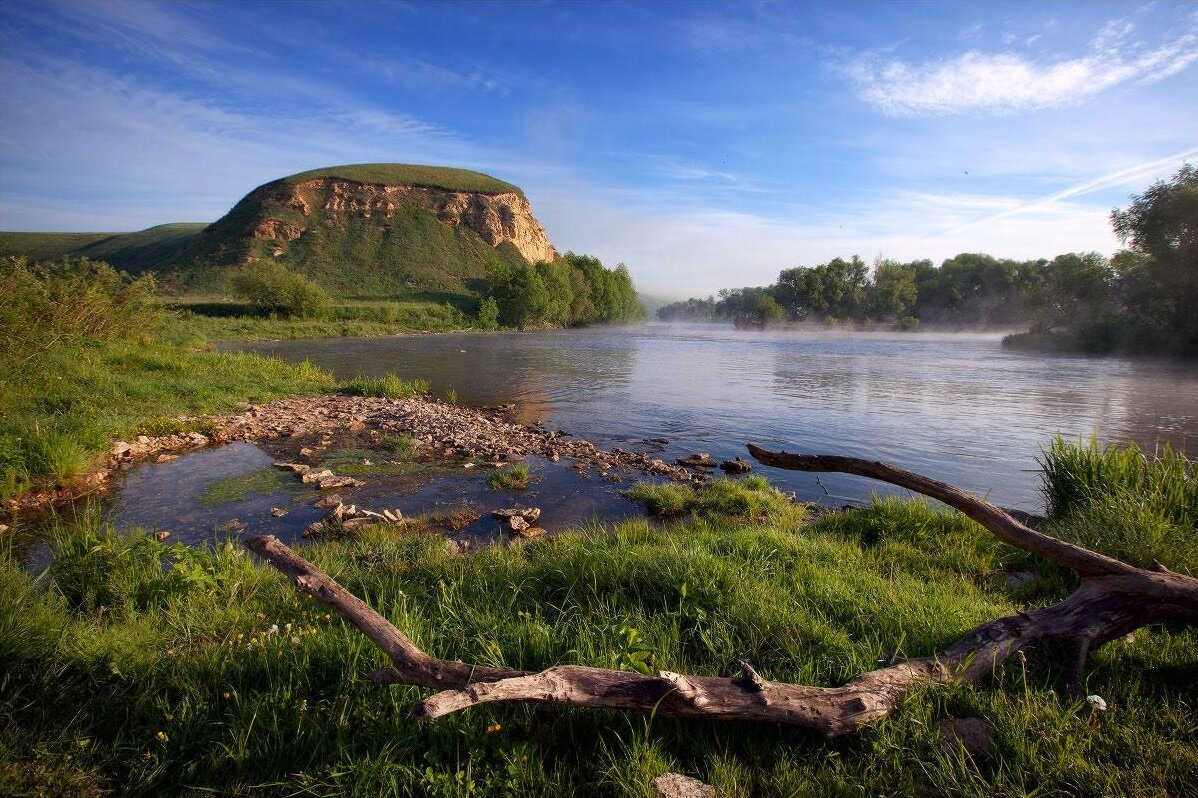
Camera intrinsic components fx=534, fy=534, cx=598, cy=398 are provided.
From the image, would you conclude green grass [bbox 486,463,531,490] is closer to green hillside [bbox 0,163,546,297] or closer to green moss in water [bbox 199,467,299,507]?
green moss in water [bbox 199,467,299,507]

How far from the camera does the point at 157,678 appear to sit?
310 cm

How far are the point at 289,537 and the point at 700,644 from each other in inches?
247

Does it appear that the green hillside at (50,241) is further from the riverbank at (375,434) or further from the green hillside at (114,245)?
the riverbank at (375,434)

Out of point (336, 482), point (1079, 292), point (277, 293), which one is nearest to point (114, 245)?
point (277, 293)

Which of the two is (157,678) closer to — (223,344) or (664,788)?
(664,788)

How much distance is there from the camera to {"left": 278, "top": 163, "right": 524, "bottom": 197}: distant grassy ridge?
130 meters

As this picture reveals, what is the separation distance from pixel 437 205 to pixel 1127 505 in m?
146

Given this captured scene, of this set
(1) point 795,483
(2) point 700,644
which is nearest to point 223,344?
(1) point 795,483

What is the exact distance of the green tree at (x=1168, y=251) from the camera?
3400cm

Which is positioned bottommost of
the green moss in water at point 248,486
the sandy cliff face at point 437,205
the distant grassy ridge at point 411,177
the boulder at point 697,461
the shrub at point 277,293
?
the green moss in water at point 248,486

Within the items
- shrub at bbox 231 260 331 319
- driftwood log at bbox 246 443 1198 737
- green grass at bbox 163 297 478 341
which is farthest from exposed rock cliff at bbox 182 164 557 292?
driftwood log at bbox 246 443 1198 737

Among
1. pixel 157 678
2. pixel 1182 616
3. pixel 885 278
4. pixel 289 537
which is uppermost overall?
pixel 885 278

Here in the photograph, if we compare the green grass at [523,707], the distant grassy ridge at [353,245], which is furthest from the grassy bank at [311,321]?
the green grass at [523,707]

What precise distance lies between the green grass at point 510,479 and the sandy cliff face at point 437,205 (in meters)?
124
